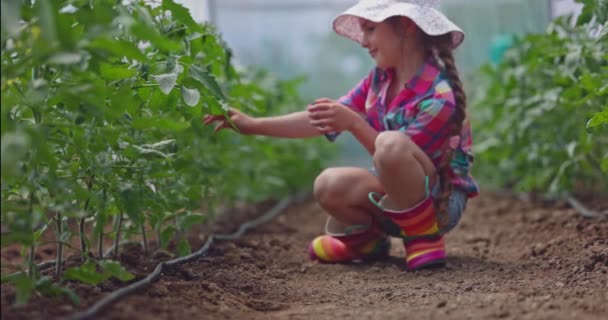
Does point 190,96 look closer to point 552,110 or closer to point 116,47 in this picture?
point 116,47

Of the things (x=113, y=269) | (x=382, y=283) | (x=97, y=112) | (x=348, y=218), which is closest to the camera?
(x=97, y=112)

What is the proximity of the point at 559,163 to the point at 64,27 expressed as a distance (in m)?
2.92

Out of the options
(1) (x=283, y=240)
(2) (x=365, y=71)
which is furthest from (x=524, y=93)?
(2) (x=365, y=71)

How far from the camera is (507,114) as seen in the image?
4.29m

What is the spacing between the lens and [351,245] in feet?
8.59

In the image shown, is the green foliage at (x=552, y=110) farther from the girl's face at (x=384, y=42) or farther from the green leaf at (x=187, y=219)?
the green leaf at (x=187, y=219)

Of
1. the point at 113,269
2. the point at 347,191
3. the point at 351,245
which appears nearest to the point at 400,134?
the point at 347,191

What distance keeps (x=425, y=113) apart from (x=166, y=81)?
92 centimetres

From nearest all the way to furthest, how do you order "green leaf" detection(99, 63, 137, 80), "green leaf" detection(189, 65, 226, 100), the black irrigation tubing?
the black irrigation tubing → "green leaf" detection(99, 63, 137, 80) → "green leaf" detection(189, 65, 226, 100)

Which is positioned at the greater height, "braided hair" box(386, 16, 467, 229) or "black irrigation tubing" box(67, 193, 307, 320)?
"braided hair" box(386, 16, 467, 229)

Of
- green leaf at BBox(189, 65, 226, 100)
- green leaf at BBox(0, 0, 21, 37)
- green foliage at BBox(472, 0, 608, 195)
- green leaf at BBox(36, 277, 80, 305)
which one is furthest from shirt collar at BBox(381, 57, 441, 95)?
green leaf at BBox(0, 0, 21, 37)

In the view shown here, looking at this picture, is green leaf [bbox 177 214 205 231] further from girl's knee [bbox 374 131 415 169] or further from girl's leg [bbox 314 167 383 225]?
girl's knee [bbox 374 131 415 169]

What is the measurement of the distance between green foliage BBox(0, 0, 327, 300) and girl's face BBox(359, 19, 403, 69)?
493 millimetres

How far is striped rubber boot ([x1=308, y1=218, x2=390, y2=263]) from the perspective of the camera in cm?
261
